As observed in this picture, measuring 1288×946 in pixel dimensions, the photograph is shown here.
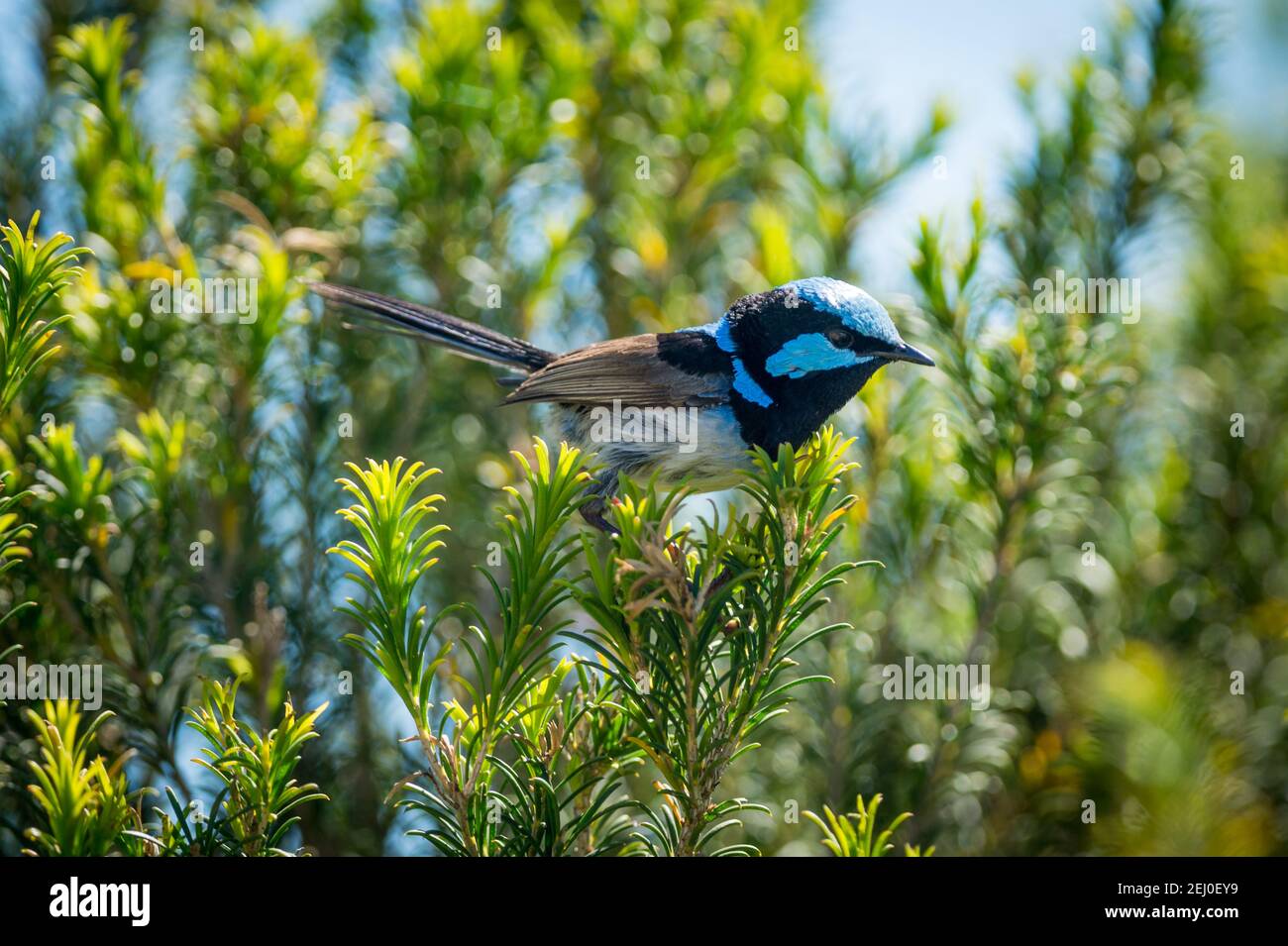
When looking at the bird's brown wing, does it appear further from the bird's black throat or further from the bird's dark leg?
the bird's dark leg

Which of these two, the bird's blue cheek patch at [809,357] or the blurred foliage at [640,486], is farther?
the bird's blue cheek patch at [809,357]

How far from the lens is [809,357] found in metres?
2.33

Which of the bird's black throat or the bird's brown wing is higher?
the bird's brown wing

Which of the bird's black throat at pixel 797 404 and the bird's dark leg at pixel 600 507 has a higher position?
Result: the bird's black throat at pixel 797 404

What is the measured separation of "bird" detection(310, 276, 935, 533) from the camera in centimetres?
237

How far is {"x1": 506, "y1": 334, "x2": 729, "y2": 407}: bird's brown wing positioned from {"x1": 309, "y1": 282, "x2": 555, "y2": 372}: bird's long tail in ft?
0.56

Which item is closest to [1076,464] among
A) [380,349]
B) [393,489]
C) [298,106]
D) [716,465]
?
[716,465]

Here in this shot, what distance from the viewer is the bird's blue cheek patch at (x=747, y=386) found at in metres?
2.48

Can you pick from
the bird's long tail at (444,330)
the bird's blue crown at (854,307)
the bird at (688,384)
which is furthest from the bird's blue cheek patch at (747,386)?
the bird's long tail at (444,330)

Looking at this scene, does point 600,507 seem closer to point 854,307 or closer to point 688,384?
point 688,384

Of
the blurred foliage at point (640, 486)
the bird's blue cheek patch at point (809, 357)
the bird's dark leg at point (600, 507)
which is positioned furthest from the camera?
the bird's dark leg at point (600, 507)

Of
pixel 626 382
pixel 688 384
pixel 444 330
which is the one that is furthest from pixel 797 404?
pixel 444 330

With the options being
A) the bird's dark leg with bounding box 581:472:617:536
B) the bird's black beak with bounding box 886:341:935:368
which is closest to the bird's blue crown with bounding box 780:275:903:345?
the bird's black beak with bounding box 886:341:935:368

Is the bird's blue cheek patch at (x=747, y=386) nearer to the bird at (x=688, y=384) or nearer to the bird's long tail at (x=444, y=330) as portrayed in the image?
the bird at (x=688, y=384)
